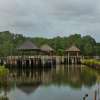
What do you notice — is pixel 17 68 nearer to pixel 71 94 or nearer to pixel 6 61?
pixel 6 61

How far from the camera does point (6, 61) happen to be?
280ft

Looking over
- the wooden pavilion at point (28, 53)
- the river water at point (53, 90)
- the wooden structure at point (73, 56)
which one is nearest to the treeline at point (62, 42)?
the wooden structure at point (73, 56)

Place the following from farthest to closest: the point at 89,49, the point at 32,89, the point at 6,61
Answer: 1. the point at 89,49
2. the point at 6,61
3. the point at 32,89

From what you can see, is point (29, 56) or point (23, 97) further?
point (29, 56)

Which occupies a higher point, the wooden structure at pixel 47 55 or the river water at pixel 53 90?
the wooden structure at pixel 47 55

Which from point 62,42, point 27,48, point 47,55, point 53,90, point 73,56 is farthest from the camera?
point 62,42

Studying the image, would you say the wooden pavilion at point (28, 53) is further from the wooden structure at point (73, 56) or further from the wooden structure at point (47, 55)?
the wooden structure at point (73, 56)

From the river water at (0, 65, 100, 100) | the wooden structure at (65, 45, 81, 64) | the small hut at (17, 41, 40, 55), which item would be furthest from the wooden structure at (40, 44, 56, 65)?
the river water at (0, 65, 100, 100)

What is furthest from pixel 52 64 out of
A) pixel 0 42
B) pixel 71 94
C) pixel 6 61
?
pixel 71 94

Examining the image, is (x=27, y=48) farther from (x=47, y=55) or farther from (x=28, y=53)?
(x=47, y=55)

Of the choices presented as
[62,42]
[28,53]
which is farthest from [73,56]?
[62,42]

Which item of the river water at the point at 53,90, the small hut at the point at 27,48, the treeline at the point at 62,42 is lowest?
the river water at the point at 53,90

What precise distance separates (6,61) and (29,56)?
6240 mm

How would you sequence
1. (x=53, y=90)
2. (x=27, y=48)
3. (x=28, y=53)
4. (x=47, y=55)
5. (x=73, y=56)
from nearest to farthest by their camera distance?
1. (x=53, y=90)
2. (x=27, y=48)
3. (x=28, y=53)
4. (x=47, y=55)
5. (x=73, y=56)
